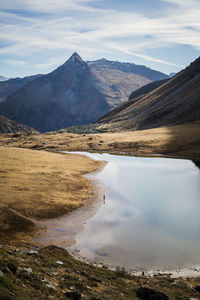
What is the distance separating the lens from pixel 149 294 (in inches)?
758

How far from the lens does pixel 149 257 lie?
1125 inches

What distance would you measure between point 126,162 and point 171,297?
70.0 metres

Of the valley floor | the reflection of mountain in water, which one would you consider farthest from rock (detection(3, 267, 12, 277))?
the reflection of mountain in water

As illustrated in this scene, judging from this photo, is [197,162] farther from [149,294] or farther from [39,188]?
[149,294]

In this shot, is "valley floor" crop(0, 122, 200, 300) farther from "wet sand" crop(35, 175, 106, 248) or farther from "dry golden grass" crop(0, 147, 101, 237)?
"wet sand" crop(35, 175, 106, 248)

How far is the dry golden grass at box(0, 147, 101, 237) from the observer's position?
134 feet

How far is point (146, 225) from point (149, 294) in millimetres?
17565

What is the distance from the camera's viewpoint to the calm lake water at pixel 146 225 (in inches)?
1128

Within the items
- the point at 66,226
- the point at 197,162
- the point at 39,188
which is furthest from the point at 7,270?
the point at 197,162

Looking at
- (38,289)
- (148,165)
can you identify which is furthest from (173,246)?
(148,165)

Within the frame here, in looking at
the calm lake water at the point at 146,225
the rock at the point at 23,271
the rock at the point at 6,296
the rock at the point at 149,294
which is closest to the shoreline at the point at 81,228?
the calm lake water at the point at 146,225

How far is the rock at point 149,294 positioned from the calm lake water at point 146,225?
724 cm

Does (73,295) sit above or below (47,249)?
above

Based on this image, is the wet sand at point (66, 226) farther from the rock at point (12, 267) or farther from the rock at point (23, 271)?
the rock at point (12, 267)
